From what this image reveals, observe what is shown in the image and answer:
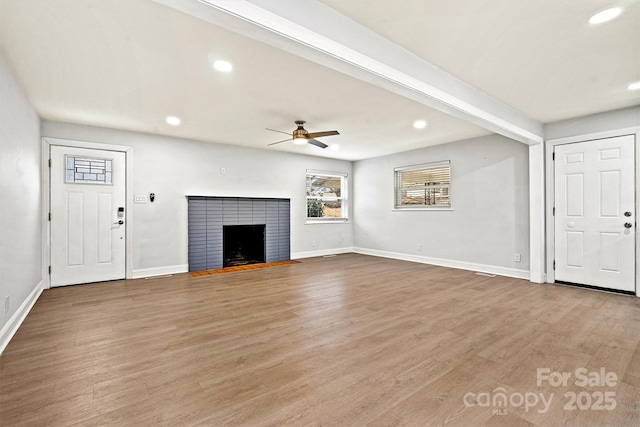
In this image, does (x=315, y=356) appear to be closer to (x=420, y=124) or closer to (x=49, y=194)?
(x=420, y=124)

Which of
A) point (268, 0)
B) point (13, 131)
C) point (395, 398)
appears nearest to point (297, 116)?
point (268, 0)

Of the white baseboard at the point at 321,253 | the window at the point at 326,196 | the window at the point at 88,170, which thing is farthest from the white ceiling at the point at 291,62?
the white baseboard at the point at 321,253

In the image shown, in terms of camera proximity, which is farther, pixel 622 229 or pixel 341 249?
pixel 341 249

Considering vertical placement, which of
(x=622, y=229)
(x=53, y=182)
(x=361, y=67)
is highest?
(x=361, y=67)

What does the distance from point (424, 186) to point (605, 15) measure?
435cm

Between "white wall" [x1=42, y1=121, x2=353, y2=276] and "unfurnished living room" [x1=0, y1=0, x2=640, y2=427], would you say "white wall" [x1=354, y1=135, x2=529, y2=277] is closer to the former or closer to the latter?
"unfurnished living room" [x1=0, y1=0, x2=640, y2=427]

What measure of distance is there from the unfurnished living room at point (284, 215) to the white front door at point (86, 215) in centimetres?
3

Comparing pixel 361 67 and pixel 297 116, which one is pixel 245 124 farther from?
pixel 361 67

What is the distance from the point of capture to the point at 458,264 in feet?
18.6

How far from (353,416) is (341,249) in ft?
19.9

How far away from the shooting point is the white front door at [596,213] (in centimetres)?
388

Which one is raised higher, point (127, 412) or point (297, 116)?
point (297, 116)

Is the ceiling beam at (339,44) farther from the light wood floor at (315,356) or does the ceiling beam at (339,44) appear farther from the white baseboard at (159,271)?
the white baseboard at (159,271)

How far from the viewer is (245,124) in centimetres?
458
